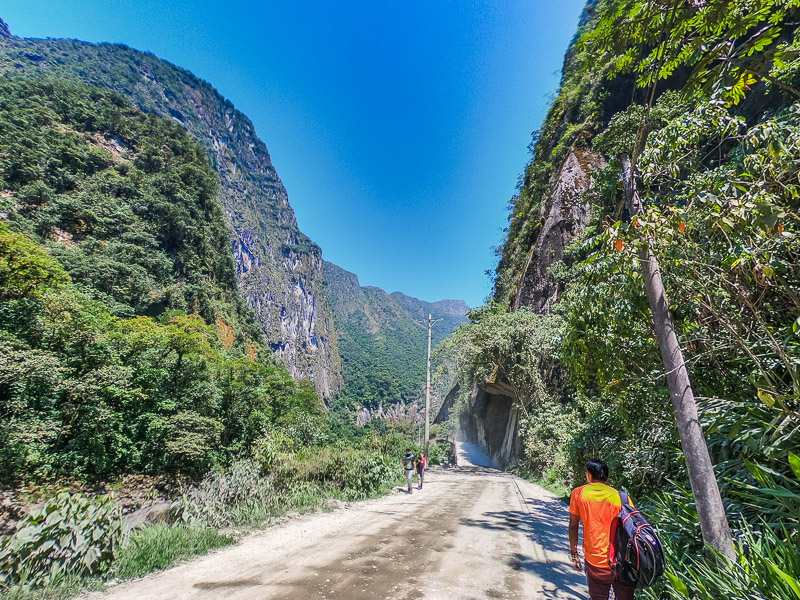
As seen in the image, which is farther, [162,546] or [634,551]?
[162,546]

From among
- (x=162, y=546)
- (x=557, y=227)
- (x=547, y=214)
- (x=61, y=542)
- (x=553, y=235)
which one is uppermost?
(x=547, y=214)

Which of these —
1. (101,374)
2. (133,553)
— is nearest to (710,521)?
(133,553)

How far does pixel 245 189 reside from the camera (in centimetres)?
12888

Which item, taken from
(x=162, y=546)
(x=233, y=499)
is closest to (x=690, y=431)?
(x=162, y=546)

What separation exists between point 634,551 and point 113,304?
96.9 feet

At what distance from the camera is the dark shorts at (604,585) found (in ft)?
8.21

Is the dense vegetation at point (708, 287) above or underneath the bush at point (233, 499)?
above

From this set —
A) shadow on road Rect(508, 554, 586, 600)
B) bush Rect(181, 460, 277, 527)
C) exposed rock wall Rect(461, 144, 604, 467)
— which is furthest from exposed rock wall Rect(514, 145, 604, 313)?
bush Rect(181, 460, 277, 527)

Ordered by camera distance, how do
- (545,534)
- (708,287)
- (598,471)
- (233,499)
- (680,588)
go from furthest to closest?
(233,499)
(545,534)
(708,287)
(598,471)
(680,588)

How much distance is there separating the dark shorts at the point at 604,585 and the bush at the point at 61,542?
5.61 meters

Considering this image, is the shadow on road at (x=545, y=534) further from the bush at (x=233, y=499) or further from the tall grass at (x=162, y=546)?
the tall grass at (x=162, y=546)

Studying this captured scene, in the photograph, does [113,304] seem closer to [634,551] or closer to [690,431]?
[634,551]

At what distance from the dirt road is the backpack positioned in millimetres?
1602

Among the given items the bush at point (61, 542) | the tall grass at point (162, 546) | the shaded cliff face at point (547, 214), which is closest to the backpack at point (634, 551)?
the tall grass at point (162, 546)
